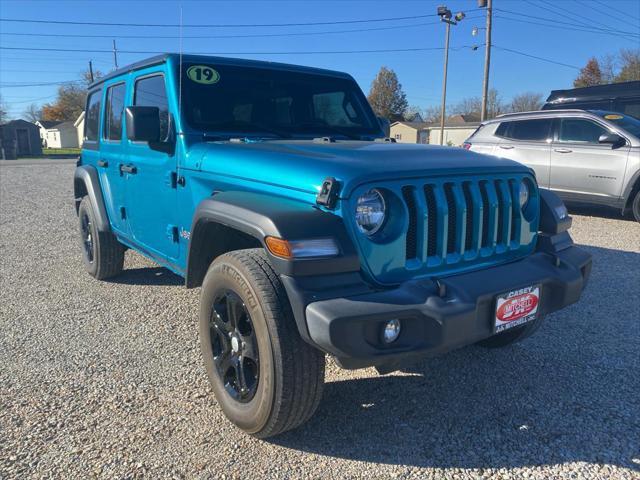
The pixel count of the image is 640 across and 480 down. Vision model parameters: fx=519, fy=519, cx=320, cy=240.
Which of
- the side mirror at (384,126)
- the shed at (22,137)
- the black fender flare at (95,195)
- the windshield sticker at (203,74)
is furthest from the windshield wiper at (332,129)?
the shed at (22,137)

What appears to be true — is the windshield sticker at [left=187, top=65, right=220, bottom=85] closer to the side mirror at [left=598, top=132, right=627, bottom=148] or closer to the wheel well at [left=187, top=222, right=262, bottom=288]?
the wheel well at [left=187, top=222, right=262, bottom=288]

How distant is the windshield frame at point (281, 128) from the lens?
3.45 metres

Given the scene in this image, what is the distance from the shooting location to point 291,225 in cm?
222

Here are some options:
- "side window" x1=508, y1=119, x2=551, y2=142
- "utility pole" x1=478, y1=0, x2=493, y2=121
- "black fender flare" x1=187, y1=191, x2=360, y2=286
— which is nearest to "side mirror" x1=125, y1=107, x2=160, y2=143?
"black fender flare" x1=187, y1=191, x2=360, y2=286

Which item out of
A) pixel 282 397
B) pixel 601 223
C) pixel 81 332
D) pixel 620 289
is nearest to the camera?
pixel 282 397

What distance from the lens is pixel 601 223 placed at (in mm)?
8219

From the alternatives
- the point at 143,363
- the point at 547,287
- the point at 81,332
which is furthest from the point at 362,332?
the point at 81,332

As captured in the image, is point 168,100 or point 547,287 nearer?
point 547,287

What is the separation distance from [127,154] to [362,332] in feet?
9.56

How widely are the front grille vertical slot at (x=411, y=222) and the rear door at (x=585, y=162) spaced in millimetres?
6835

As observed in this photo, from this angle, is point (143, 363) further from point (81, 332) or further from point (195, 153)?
point (195, 153)

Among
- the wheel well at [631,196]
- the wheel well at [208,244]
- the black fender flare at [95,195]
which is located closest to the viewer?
the wheel well at [208,244]

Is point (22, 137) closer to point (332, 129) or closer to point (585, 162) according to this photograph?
point (585, 162)

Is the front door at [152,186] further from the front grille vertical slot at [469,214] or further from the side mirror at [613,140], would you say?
the side mirror at [613,140]
